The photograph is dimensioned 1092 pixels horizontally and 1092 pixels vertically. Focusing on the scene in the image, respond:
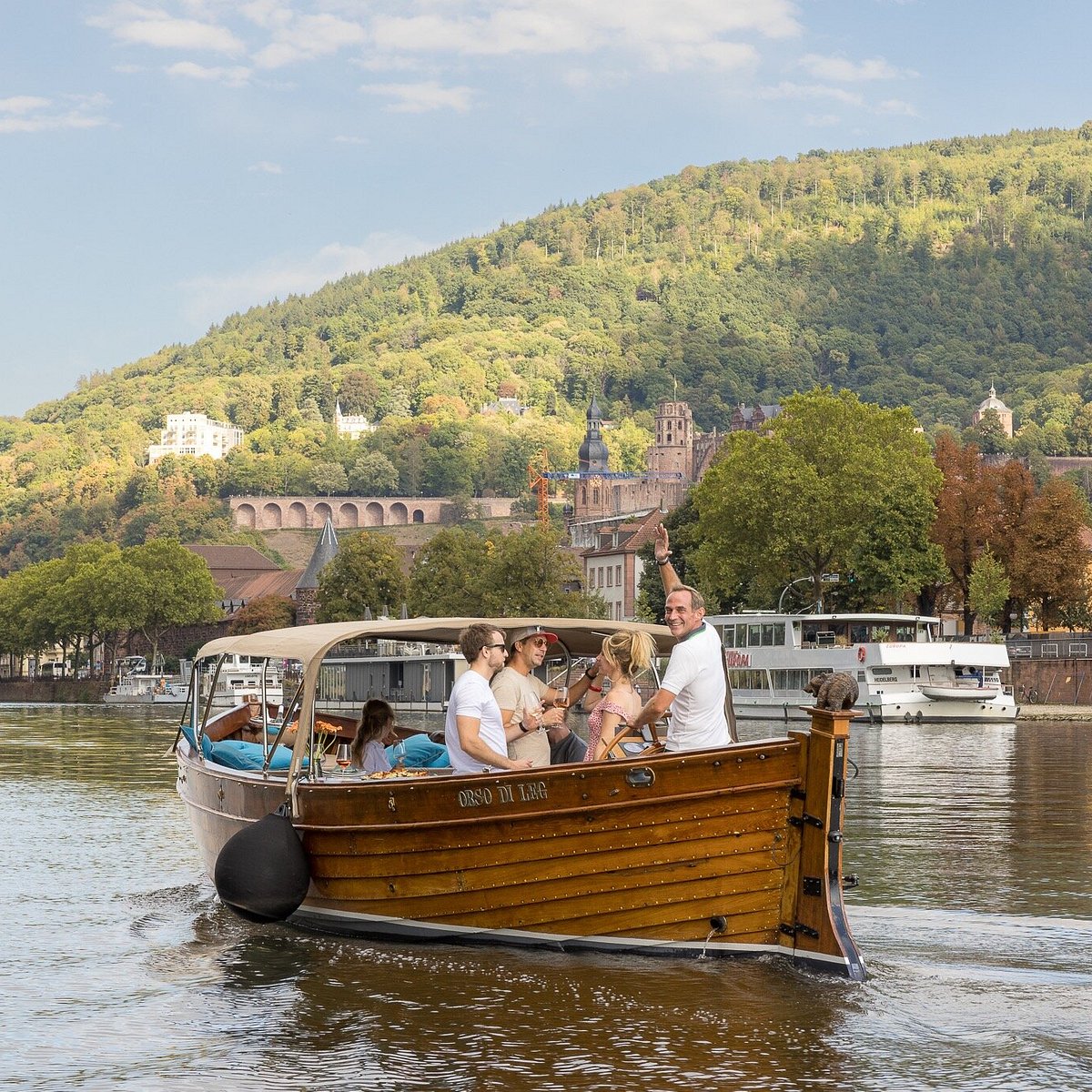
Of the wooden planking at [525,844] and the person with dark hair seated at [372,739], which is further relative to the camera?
the person with dark hair seated at [372,739]

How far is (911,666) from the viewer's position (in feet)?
222

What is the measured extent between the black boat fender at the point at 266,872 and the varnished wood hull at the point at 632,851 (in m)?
0.86

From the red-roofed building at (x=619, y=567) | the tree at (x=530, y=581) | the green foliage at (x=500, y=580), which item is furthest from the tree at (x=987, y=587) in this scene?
the red-roofed building at (x=619, y=567)

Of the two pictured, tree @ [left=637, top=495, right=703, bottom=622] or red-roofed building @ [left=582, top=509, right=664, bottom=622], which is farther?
red-roofed building @ [left=582, top=509, right=664, bottom=622]

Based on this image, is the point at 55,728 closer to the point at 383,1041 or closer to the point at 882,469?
the point at 882,469

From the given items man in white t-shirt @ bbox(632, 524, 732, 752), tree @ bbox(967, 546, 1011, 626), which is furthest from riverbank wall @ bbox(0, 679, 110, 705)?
man in white t-shirt @ bbox(632, 524, 732, 752)

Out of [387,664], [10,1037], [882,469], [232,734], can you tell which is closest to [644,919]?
[10,1037]

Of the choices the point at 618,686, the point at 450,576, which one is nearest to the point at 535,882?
the point at 618,686

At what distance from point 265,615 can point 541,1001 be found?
14934 cm

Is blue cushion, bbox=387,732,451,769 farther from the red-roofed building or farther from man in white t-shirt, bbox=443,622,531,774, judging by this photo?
the red-roofed building

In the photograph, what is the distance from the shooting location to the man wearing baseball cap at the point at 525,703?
14836mm

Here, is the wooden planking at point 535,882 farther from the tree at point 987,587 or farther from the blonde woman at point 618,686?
the tree at point 987,587

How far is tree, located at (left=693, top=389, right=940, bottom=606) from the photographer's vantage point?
76875 mm

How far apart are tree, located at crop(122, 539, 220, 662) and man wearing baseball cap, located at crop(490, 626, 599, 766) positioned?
416 feet
